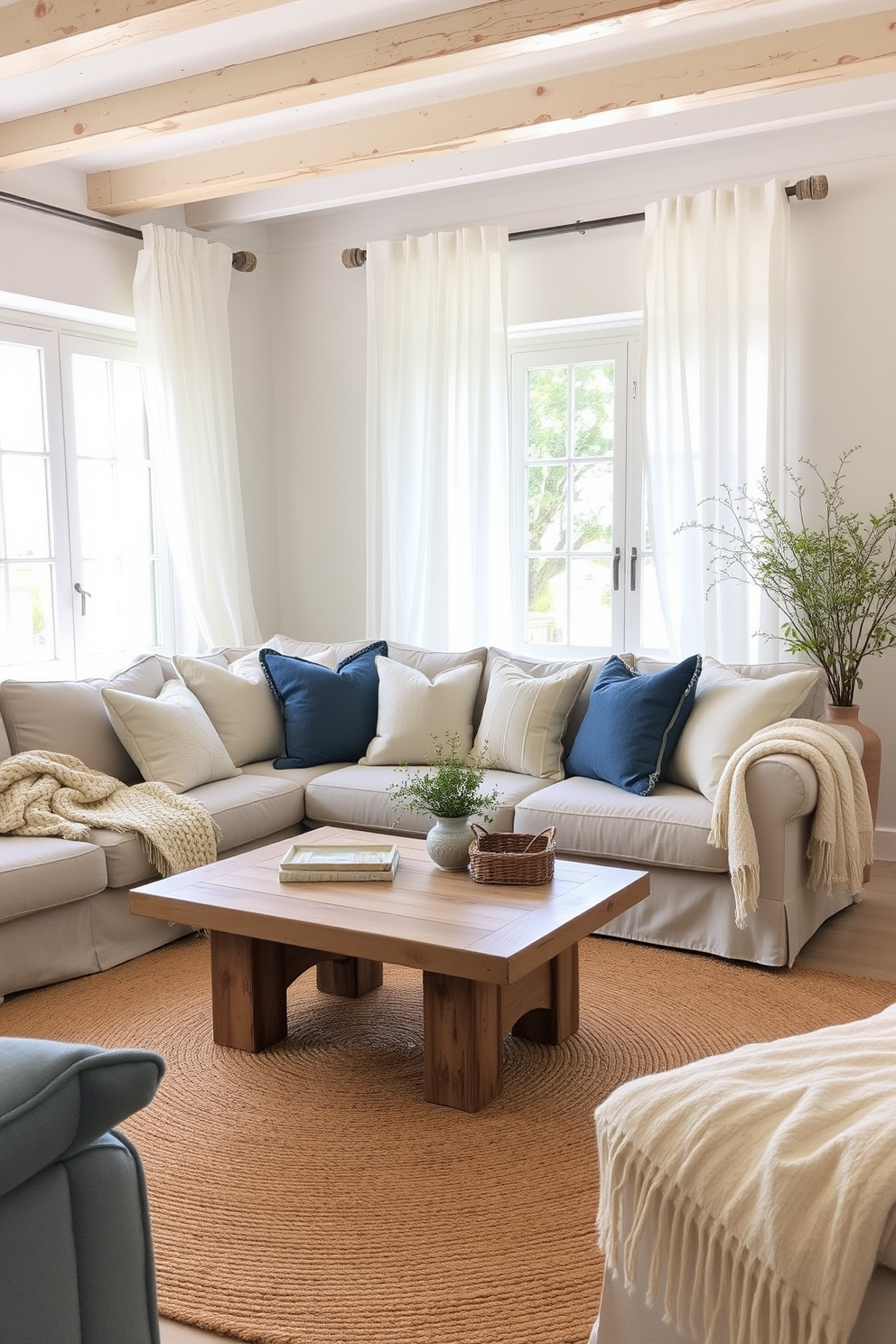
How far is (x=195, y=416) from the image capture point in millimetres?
5281

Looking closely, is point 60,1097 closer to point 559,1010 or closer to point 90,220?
point 559,1010

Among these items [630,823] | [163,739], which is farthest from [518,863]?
[163,739]

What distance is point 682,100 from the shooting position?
3.91m

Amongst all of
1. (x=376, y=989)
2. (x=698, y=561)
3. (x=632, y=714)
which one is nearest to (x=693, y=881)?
(x=632, y=714)

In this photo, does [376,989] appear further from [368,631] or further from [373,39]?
[373,39]

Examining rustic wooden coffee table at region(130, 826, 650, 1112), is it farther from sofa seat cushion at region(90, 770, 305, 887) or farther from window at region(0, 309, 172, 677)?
window at region(0, 309, 172, 677)

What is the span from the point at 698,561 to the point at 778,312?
989 mm

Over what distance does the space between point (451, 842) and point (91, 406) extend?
3094 mm

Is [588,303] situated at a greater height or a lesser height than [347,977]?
greater

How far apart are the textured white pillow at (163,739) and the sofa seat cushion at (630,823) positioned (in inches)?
45.0

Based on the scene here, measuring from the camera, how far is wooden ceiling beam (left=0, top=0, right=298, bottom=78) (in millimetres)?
3039

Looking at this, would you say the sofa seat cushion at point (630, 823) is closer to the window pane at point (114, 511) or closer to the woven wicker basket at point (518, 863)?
the woven wicker basket at point (518, 863)

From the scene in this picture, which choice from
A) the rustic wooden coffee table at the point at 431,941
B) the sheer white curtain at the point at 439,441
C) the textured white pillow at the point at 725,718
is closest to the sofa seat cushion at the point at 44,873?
the rustic wooden coffee table at the point at 431,941

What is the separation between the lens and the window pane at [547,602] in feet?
17.4
